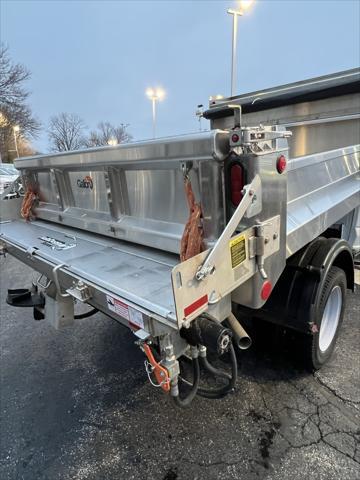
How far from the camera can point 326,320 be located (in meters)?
2.77

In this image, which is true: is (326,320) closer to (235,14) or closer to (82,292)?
(82,292)

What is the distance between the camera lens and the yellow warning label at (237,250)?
153cm

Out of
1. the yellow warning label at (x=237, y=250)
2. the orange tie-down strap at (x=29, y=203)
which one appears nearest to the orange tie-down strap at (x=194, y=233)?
the yellow warning label at (x=237, y=250)

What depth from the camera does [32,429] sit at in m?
2.27

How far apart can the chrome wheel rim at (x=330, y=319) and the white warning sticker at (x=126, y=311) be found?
180 cm

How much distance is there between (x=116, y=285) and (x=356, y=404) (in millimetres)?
1984

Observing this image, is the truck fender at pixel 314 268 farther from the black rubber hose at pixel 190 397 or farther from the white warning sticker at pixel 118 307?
the white warning sticker at pixel 118 307

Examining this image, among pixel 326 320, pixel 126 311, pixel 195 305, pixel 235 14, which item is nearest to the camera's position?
pixel 195 305

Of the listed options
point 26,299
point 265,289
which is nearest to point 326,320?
point 265,289

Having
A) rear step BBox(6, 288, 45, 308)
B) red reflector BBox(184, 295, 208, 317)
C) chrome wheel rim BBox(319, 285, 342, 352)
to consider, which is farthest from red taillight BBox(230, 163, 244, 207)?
rear step BBox(6, 288, 45, 308)

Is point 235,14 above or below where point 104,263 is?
above

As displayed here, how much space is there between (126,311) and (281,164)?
1.14 metres

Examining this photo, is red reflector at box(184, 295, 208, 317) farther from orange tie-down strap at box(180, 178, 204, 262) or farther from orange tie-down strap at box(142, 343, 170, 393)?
orange tie-down strap at box(180, 178, 204, 262)

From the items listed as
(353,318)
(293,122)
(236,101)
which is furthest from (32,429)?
(236,101)
